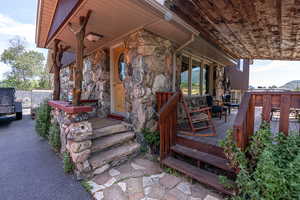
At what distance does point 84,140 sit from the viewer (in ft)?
7.25

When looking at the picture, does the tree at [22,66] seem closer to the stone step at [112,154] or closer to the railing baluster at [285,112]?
the stone step at [112,154]

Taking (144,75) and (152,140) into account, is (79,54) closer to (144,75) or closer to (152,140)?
(144,75)

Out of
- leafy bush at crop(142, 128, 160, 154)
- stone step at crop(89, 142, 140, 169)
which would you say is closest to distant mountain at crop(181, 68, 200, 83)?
leafy bush at crop(142, 128, 160, 154)

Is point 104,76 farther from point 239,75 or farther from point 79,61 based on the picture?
point 239,75

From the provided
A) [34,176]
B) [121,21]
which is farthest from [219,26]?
[34,176]

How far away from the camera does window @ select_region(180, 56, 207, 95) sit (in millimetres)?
4246

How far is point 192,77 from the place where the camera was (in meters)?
4.61

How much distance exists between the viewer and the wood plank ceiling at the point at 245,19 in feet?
7.61

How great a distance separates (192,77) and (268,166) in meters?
3.64

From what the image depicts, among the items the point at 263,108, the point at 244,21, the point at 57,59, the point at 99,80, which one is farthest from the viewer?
the point at 99,80

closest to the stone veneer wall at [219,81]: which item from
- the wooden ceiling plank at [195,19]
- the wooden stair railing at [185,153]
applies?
the wooden ceiling plank at [195,19]

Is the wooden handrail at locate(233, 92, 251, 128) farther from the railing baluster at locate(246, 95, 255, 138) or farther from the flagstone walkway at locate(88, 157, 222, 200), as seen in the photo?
the flagstone walkway at locate(88, 157, 222, 200)

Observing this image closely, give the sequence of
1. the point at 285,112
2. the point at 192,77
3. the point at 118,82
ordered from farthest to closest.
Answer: the point at 192,77 < the point at 118,82 < the point at 285,112

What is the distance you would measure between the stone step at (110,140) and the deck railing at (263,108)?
1.98m
